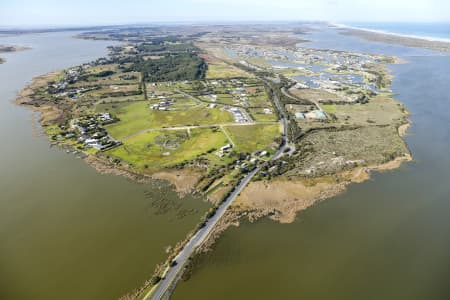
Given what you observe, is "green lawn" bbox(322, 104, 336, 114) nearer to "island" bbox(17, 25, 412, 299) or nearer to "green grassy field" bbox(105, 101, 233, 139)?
"island" bbox(17, 25, 412, 299)

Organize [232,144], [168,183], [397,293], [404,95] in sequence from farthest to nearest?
1. [404,95]
2. [232,144]
3. [168,183]
4. [397,293]

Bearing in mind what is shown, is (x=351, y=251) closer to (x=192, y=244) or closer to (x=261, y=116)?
(x=192, y=244)

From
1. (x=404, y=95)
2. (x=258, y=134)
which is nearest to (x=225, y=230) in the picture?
(x=258, y=134)

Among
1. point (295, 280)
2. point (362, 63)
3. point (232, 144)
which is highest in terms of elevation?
point (362, 63)

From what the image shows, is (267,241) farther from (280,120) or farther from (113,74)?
(113,74)

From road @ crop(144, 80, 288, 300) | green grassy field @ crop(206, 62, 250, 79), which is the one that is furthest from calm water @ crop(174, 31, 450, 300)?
green grassy field @ crop(206, 62, 250, 79)

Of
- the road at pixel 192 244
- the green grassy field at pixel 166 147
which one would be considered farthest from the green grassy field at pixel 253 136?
the road at pixel 192 244
